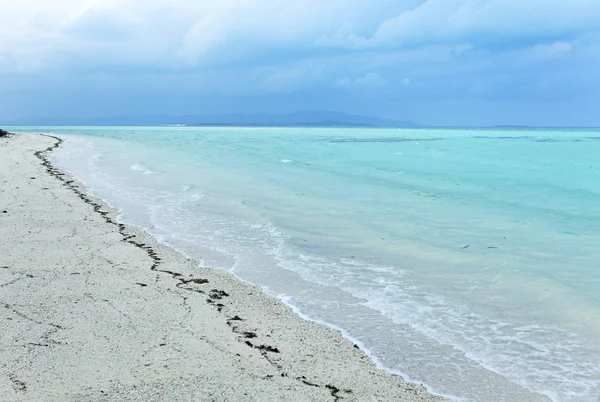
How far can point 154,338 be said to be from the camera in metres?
4.59

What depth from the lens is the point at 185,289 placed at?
620 centimetres

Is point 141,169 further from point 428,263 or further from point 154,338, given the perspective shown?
point 154,338

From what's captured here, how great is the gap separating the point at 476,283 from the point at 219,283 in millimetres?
3288

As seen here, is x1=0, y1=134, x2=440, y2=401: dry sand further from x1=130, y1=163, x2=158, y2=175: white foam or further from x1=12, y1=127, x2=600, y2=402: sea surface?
x1=130, y1=163, x2=158, y2=175: white foam

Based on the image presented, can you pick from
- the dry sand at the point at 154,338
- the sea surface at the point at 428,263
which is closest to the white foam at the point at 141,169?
the sea surface at the point at 428,263

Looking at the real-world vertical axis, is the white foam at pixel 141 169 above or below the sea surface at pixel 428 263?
below

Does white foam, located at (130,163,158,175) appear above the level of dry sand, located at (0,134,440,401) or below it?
below

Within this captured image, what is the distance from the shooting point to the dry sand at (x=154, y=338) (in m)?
3.75

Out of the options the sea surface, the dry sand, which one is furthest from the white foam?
the dry sand

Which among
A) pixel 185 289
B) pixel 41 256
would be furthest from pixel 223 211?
pixel 185 289

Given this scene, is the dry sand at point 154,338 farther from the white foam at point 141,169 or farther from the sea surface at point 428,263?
the white foam at point 141,169

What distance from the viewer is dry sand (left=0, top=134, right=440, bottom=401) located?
3752mm

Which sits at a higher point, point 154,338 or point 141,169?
point 154,338

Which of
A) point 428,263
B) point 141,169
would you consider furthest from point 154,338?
point 141,169
